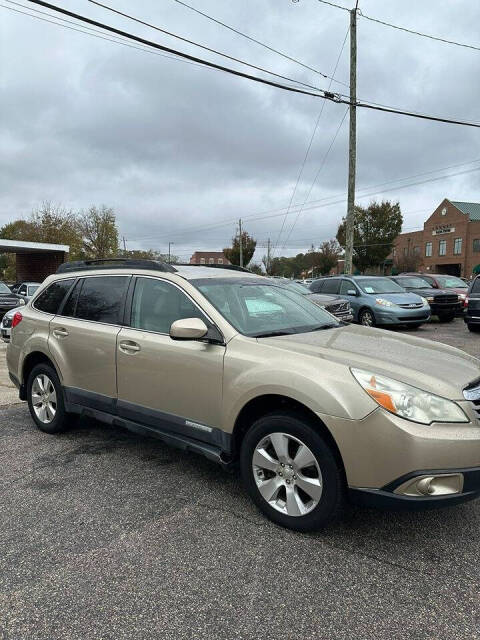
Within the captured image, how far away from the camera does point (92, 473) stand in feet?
12.4

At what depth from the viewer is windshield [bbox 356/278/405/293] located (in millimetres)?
13712

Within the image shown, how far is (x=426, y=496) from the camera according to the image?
8.18 ft

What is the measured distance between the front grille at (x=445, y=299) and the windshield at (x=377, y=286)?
1.85 m

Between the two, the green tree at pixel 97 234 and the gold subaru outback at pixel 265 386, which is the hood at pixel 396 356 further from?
the green tree at pixel 97 234

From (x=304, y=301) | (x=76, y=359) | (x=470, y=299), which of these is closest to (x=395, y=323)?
(x=470, y=299)

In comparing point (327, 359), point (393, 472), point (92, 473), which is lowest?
point (92, 473)

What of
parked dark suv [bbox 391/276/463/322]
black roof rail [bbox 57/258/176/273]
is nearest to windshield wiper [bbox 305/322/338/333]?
black roof rail [bbox 57/258/176/273]

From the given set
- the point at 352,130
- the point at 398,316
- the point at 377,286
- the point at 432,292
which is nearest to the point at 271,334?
the point at 398,316

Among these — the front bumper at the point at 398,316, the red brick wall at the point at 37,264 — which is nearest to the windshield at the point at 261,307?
the front bumper at the point at 398,316

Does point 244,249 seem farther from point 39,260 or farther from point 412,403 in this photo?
point 412,403

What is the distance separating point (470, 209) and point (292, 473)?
210 ft

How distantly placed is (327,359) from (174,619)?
1.57m

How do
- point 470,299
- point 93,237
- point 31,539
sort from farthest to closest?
point 93,237, point 470,299, point 31,539

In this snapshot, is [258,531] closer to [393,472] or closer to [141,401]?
[393,472]
